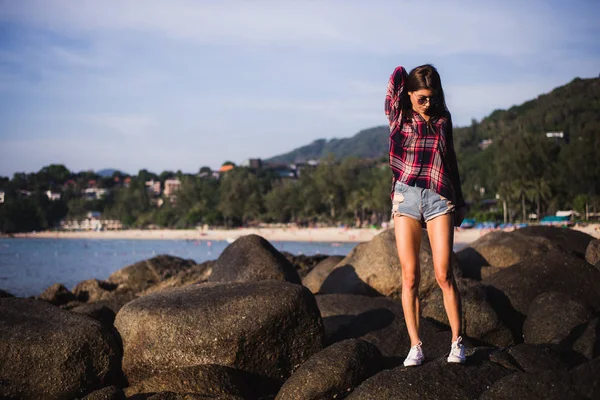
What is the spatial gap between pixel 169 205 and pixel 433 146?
125m

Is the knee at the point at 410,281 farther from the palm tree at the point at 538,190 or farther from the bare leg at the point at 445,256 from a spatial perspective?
the palm tree at the point at 538,190

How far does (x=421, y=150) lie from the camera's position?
17.9 feet

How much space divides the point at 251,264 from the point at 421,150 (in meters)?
5.76

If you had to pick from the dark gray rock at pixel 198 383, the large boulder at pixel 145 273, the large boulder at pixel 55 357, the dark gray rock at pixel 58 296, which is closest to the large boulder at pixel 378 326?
the dark gray rock at pixel 198 383

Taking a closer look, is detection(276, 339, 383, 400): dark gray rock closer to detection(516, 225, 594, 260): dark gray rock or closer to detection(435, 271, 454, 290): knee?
detection(435, 271, 454, 290): knee

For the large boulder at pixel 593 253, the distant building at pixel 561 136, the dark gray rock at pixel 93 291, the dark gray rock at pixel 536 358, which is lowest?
the dark gray rock at pixel 93 291

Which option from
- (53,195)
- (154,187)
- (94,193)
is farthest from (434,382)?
(154,187)

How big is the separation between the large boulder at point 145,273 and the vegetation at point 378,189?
49.5 metres

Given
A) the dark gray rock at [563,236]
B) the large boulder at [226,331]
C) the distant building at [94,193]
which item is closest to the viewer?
the large boulder at [226,331]

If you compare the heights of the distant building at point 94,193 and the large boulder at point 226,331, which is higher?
the distant building at point 94,193

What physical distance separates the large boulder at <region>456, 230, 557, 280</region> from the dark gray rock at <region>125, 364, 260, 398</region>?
6353 mm

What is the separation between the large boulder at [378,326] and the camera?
24.4 ft

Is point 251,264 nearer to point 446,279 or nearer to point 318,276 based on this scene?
point 318,276

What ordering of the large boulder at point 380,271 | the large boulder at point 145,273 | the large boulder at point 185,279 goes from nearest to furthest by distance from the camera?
the large boulder at point 380,271, the large boulder at point 185,279, the large boulder at point 145,273
